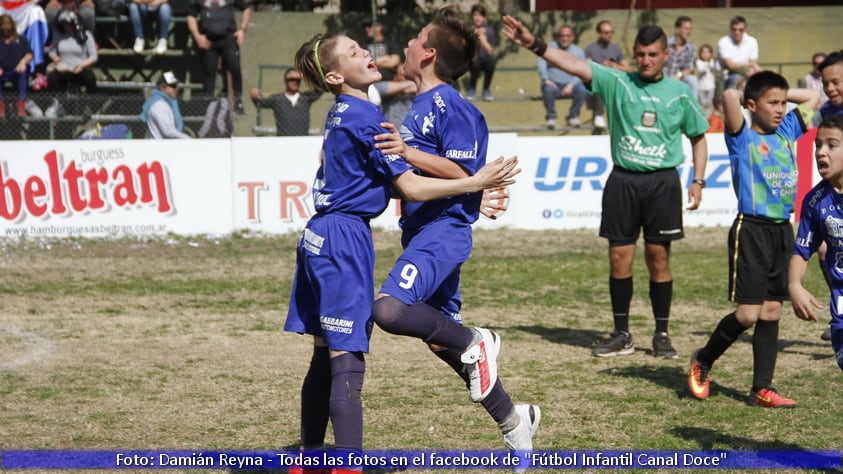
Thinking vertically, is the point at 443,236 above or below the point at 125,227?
above

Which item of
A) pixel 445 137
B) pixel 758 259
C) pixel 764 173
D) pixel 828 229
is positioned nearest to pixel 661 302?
pixel 758 259

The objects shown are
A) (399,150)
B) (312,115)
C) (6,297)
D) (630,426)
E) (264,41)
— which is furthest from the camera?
(264,41)

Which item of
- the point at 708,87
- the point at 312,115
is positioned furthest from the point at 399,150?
the point at 708,87

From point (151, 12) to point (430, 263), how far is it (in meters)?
15.7

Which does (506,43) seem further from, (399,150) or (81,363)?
(399,150)

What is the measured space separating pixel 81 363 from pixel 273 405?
1887mm

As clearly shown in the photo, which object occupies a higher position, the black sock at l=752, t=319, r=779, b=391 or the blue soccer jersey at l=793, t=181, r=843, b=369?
the blue soccer jersey at l=793, t=181, r=843, b=369

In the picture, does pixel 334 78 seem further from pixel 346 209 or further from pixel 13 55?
pixel 13 55

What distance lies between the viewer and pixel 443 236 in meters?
5.35

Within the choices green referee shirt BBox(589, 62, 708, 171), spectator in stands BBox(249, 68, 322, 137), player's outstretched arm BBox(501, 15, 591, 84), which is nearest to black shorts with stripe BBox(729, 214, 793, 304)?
green referee shirt BBox(589, 62, 708, 171)

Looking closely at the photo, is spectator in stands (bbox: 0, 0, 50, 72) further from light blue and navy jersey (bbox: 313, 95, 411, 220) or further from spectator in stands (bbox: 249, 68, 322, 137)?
light blue and navy jersey (bbox: 313, 95, 411, 220)

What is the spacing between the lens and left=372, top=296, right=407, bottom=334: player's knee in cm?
505

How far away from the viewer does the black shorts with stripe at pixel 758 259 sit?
A: 707cm
